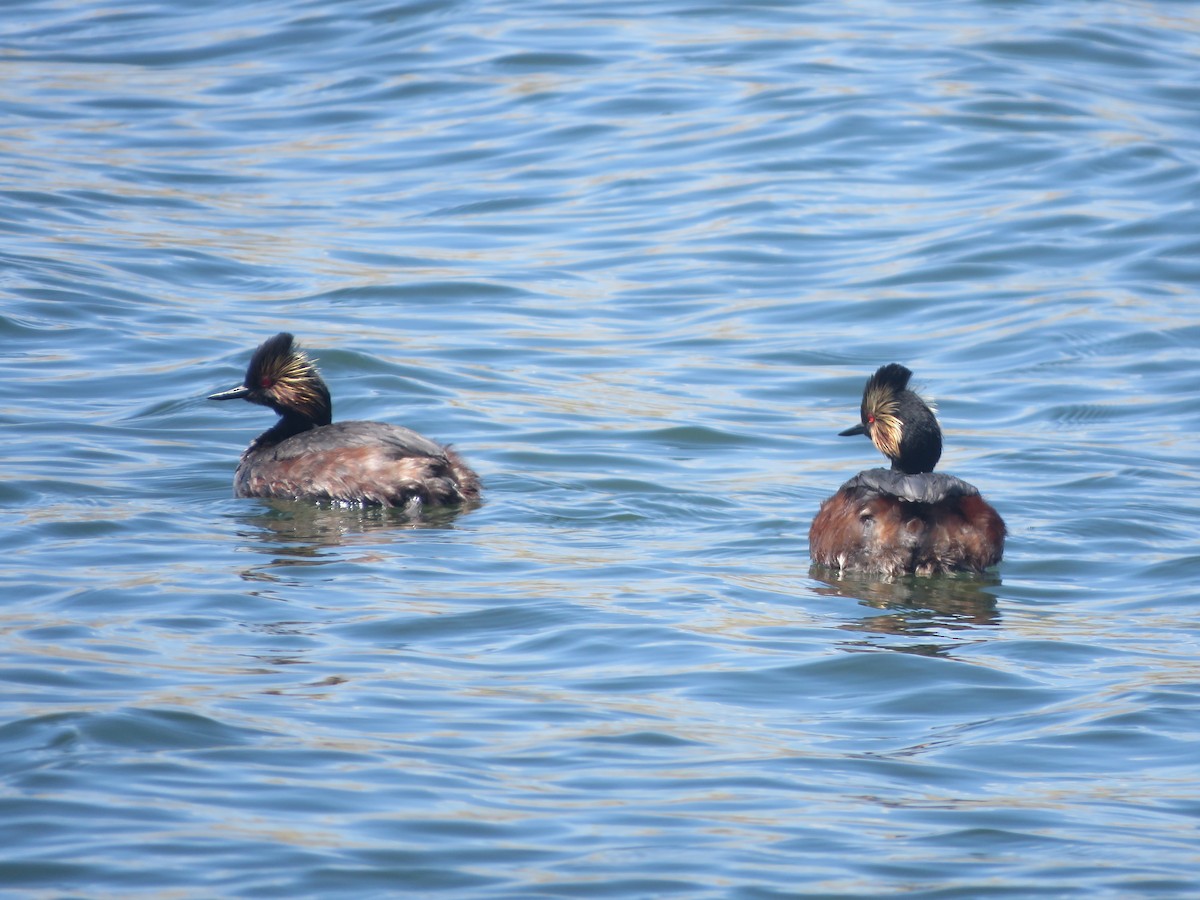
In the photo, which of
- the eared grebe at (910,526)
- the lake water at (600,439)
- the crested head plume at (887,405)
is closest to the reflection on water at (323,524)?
the lake water at (600,439)

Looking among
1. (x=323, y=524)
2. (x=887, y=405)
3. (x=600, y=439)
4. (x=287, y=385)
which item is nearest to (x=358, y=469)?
(x=323, y=524)

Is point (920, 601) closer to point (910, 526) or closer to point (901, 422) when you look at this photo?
point (910, 526)

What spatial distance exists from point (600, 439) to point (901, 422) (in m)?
2.89

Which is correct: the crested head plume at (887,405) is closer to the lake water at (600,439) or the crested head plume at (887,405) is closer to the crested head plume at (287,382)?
the lake water at (600,439)

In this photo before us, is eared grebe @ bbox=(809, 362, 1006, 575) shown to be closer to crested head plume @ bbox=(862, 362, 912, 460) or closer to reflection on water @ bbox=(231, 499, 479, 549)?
crested head plume @ bbox=(862, 362, 912, 460)

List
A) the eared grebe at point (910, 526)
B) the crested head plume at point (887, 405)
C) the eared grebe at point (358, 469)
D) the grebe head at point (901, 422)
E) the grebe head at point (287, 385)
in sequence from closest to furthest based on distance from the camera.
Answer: the eared grebe at point (910, 526), the grebe head at point (901, 422), the crested head plume at point (887, 405), the eared grebe at point (358, 469), the grebe head at point (287, 385)

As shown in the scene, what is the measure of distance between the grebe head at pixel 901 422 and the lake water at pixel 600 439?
695 mm

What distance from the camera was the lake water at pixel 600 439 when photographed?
592 centimetres

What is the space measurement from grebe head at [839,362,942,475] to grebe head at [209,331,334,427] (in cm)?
341

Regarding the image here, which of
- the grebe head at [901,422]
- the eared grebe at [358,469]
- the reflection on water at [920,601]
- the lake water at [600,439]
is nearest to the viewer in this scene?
the lake water at [600,439]

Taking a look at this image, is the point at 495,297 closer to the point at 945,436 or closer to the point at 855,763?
the point at 945,436

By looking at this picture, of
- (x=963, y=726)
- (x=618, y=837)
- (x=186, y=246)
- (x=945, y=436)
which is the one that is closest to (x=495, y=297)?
(x=186, y=246)

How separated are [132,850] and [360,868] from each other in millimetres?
670

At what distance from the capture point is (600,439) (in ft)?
39.0
